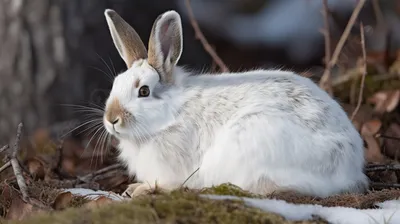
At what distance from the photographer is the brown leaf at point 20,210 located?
9.94 ft

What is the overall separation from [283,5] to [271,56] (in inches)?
38.1

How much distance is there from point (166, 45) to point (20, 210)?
1.17 m

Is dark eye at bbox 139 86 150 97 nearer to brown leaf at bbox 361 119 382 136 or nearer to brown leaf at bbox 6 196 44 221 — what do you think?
brown leaf at bbox 6 196 44 221

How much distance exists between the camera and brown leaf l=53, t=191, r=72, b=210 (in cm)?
311

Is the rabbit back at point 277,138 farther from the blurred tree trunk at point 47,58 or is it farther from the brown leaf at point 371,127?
the blurred tree trunk at point 47,58

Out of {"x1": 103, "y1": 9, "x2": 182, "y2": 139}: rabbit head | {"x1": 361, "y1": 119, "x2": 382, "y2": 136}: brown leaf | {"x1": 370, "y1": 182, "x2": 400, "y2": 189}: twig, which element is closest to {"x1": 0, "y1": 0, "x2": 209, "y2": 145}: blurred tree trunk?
{"x1": 361, "y1": 119, "x2": 382, "y2": 136}: brown leaf

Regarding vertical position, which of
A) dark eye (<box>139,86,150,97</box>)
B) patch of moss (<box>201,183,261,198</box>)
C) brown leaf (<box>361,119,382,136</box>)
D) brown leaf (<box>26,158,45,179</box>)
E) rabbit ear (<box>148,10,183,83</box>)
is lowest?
brown leaf (<box>26,158,45,179</box>)

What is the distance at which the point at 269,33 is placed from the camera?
9.89 meters

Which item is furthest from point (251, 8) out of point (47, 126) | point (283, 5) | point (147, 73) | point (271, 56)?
point (147, 73)

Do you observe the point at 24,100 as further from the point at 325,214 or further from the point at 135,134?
the point at 325,214

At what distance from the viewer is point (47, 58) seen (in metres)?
6.27

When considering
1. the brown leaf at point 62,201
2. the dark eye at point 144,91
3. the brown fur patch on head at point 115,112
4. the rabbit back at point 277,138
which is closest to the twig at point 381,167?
the rabbit back at point 277,138

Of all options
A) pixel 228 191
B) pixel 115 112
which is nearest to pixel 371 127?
pixel 115 112

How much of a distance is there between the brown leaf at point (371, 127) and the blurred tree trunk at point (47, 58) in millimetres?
2492
